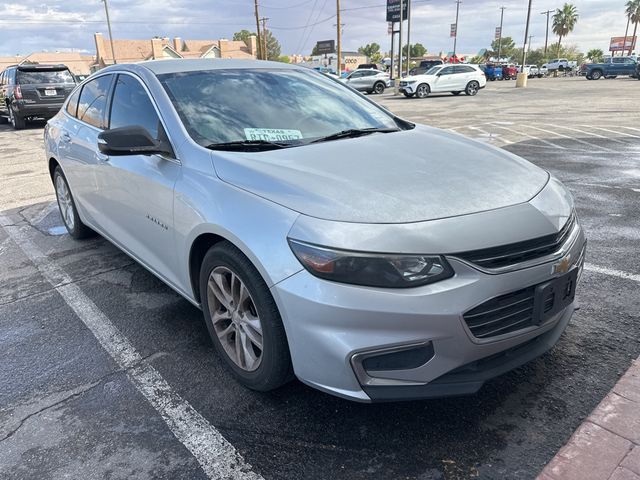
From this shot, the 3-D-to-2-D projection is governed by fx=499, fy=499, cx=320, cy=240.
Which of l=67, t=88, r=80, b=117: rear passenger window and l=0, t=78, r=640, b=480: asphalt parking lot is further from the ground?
l=67, t=88, r=80, b=117: rear passenger window

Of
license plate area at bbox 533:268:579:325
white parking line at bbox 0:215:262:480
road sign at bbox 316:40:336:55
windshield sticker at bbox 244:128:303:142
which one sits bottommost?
white parking line at bbox 0:215:262:480

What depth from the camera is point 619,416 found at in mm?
2352

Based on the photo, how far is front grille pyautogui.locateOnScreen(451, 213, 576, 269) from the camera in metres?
2.04

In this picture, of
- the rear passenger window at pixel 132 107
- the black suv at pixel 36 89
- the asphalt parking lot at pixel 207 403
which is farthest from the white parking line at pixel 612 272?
the black suv at pixel 36 89

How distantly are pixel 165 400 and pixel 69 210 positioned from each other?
3.35 meters

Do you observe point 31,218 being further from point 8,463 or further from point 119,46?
→ point 119,46

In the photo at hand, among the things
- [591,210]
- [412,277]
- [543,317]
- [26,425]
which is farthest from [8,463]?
[591,210]

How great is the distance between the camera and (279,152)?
273 centimetres

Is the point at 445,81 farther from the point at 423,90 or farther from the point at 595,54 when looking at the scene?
the point at 595,54

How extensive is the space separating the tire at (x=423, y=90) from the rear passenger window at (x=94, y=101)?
23892 millimetres

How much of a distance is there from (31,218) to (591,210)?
6720mm

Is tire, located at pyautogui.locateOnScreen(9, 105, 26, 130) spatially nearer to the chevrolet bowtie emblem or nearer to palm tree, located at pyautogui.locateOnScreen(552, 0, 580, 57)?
the chevrolet bowtie emblem

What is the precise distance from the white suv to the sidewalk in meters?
25.7

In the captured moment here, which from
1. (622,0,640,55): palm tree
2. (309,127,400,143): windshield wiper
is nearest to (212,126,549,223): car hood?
(309,127,400,143): windshield wiper
